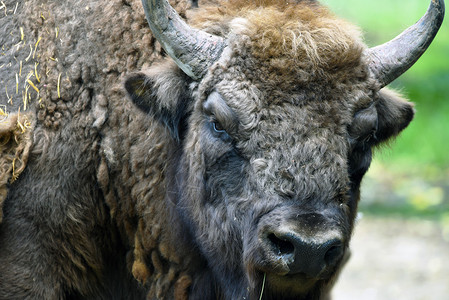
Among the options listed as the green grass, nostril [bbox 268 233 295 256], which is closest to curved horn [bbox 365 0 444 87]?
nostril [bbox 268 233 295 256]

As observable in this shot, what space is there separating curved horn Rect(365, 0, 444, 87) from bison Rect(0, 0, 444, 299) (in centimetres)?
1

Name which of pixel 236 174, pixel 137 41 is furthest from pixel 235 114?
pixel 137 41

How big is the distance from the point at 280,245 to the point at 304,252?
25 centimetres

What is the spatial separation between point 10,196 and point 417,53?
11.9 ft

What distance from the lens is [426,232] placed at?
43.2ft

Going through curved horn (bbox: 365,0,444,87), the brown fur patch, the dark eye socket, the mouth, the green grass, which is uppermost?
curved horn (bbox: 365,0,444,87)

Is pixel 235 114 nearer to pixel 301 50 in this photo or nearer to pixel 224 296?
pixel 301 50

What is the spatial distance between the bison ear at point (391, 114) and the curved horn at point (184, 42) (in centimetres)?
152

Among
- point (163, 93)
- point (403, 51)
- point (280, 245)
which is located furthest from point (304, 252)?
point (403, 51)

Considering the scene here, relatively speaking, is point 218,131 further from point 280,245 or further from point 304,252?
point 304,252

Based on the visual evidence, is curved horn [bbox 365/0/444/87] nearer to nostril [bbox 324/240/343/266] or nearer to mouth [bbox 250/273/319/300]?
nostril [bbox 324/240/343/266]

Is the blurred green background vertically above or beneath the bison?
beneath

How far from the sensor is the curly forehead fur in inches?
211

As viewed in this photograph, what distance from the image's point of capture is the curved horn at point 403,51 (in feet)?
18.9
